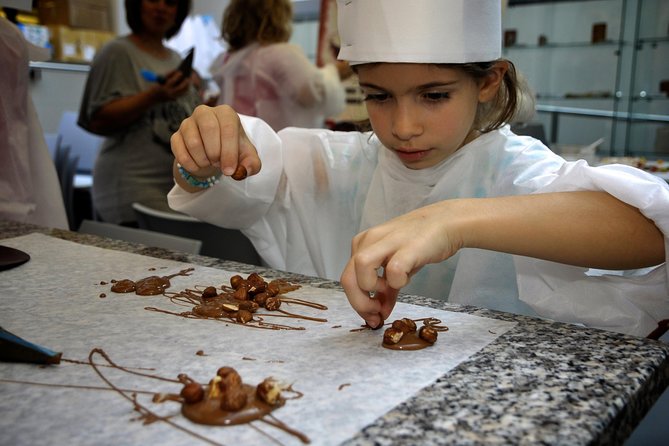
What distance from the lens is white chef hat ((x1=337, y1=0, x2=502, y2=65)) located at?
0.98 meters

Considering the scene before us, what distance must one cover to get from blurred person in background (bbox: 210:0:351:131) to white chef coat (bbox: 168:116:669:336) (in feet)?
3.35

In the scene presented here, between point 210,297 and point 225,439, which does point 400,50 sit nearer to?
point 210,297

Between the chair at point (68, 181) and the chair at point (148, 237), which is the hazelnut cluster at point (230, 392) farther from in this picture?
the chair at point (68, 181)

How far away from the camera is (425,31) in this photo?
978 millimetres

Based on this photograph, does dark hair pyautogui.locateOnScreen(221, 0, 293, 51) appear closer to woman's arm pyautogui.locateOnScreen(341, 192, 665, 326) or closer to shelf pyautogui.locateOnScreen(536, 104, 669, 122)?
woman's arm pyautogui.locateOnScreen(341, 192, 665, 326)

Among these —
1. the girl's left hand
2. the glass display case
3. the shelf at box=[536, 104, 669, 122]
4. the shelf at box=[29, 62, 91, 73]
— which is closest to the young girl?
the girl's left hand

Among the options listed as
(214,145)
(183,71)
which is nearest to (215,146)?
(214,145)

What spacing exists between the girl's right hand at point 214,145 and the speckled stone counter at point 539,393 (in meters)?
0.43

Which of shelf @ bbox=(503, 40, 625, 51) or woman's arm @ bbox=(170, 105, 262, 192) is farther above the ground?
shelf @ bbox=(503, 40, 625, 51)

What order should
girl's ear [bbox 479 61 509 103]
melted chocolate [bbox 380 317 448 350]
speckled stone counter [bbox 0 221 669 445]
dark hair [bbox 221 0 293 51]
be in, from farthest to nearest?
dark hair [bbox 221 0 293 51] < girl's ear [bbox 479 61 509 103] < melted chocolate [bbox 380 317 448 350] < speckled stone counter [bbox 0 221 669 445]

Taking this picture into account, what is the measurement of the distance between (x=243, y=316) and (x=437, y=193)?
0.52 metres

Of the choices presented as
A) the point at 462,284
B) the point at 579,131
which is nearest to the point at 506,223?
the point at 462,284

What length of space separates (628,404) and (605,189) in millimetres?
356

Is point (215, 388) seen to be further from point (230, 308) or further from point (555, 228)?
point (555, 228)
